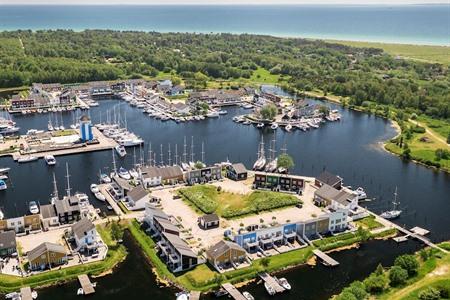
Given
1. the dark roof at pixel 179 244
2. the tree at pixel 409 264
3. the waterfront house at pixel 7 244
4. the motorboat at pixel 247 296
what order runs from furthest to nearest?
the waterfront house at pixel 7 244
the dark roof at pixel 179 244
the tree at pixel 409 264
the motorboat at pixel 247 296

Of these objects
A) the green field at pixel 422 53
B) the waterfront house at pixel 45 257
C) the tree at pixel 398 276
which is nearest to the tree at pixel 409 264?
the tree at pixel 398 276

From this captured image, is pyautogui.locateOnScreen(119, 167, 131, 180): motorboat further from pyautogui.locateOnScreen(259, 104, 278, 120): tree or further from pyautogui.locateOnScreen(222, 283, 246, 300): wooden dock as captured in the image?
pyautogui.locateOnScreen(259, 104, 278, 120): tree

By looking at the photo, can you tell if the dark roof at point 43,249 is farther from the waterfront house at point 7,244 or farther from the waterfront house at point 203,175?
the waterfront house at point 203,175

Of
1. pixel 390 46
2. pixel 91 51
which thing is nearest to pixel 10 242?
pixel 91 51

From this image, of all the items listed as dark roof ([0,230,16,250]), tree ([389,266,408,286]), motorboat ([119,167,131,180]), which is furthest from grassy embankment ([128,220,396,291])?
motorboat ([119,167,131,180])

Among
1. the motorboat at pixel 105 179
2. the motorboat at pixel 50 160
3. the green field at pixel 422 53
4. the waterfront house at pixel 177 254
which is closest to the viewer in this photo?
the waterfront house at pixel 177 254

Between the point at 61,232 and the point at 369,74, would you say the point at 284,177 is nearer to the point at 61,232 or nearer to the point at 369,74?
the point at 61,232
